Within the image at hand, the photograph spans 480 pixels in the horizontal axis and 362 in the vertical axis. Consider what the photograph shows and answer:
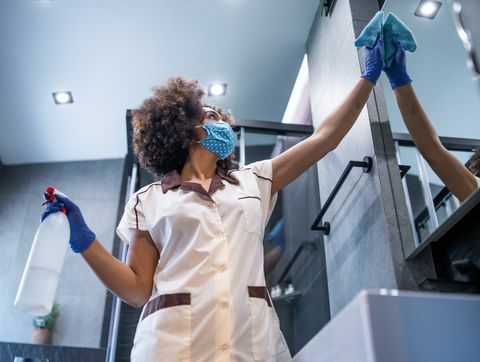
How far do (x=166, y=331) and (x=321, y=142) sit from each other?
0.72 meters

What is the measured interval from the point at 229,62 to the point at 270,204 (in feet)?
5.57

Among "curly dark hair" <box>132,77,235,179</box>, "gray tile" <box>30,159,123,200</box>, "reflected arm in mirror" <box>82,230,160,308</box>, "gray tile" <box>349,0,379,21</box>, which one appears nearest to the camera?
"reflected arm in mirror" <box>82,230,160,308</box>

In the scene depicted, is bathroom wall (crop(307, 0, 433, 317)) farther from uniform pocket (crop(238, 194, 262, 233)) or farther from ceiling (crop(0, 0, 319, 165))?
ceiling (crop(0, 0, 319, 165))

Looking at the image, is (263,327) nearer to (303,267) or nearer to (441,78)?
(441,78)

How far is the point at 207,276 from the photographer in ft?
4.19

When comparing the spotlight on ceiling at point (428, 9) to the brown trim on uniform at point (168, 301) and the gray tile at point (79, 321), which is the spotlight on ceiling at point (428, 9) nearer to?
the brown trim on uniform at point (168, 301)

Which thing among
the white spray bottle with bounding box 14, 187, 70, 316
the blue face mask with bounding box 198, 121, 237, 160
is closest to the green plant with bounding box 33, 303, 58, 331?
the blue face mask with bounding box 198, 121, 237, 160

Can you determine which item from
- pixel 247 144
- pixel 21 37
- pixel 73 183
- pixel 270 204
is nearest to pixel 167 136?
pixel 270 204

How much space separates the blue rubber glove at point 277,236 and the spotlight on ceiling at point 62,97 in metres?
1.73

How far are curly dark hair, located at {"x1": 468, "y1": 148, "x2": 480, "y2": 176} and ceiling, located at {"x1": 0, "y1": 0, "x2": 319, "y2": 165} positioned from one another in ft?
5.44

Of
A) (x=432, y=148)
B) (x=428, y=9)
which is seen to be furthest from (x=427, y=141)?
(x=428, y=9)

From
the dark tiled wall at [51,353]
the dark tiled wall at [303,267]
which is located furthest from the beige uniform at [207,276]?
the dark tiled wall at [51,353]

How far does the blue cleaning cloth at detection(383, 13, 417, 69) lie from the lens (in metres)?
1.52

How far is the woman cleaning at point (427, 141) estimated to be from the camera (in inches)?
48.6
